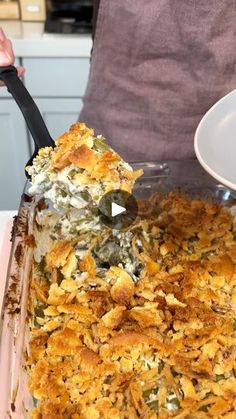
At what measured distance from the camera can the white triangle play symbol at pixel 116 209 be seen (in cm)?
81

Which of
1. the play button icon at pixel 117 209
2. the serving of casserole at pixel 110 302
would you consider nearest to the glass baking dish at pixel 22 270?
the serving of casserole at pixel 110 302

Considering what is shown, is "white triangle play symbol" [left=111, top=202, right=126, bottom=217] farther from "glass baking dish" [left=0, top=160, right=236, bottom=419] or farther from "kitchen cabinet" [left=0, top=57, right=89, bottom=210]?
"kitchen cabinet" [left=0, top=57, right=89, bottom=210]

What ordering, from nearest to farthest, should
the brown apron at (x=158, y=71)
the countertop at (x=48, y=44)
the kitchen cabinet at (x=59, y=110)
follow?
1. the brown apron at (x=158, y=71)
2. the countertop at (x=48, y=44)
3. the kitchen cabinet at (x=59, y=110)

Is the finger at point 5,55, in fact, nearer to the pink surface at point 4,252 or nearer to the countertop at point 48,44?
the pink surface at point 4,252

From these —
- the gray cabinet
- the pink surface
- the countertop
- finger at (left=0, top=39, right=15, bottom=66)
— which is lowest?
the gray cabinet

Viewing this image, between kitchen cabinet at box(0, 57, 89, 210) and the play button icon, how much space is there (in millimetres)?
747

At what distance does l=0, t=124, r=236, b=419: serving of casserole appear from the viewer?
2.28 feet

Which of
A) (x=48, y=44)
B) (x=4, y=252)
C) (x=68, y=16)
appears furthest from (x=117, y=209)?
(x=68, y=16)

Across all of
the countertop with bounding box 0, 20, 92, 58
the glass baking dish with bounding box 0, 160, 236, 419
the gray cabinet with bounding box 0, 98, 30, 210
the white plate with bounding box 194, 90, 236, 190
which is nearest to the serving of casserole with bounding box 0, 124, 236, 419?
the glass baking dish with bounding box 0, 160, 236, 419

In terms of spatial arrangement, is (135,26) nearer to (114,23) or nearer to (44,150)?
(114,23)

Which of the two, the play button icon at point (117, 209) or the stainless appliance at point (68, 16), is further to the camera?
the stainless appliance at point (68, 16)

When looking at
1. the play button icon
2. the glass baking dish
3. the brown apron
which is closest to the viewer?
the glass baking dish

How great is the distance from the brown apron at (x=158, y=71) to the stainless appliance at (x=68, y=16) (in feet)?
1.37

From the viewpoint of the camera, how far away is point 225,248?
902 millimetres
